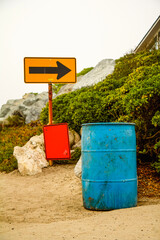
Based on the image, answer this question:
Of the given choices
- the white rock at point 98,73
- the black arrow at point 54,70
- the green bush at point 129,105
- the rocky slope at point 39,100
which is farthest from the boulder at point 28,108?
the black arrow at point 54,70

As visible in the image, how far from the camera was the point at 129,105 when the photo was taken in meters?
5.50

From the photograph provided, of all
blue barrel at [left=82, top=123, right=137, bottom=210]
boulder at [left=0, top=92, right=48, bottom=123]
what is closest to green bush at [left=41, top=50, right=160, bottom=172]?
blue barrel at [left=82, top=123, right=137, bottom=210]

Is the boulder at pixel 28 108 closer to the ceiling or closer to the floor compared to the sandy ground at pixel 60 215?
closer to the ceiling

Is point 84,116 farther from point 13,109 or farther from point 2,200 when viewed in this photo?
point 13,109

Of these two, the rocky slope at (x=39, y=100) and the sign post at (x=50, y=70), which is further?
the rocky slope at (x=39, y=100)

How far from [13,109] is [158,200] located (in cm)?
1306

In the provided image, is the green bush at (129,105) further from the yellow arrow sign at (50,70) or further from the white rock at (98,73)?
the white rock at (98,73)

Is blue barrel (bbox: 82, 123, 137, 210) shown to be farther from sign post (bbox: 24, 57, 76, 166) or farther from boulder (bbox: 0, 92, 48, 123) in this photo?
boulder (bbox: 0, 92, 48, 123)

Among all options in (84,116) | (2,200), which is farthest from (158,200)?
(84,116)

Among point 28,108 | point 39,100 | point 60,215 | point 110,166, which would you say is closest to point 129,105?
point 110,166

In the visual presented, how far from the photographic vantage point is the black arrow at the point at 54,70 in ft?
24.5

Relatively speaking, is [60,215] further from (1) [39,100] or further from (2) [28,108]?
(1) [39,100]

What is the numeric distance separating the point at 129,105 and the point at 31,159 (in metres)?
3.13

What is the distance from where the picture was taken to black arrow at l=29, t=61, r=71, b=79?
7469mm
